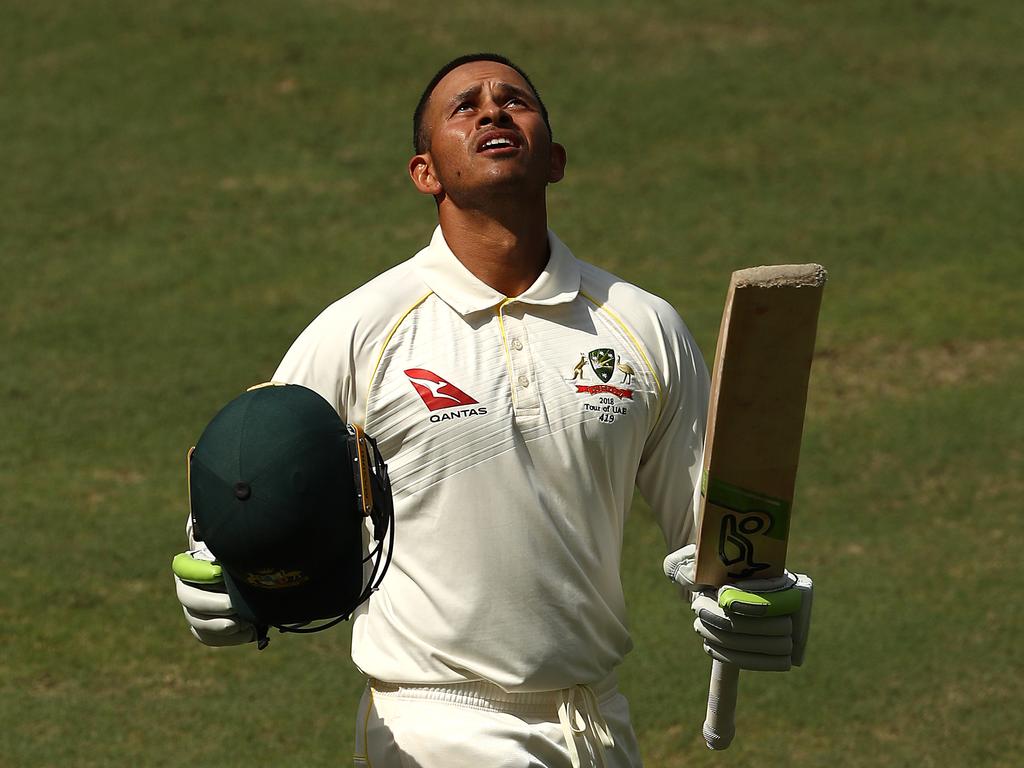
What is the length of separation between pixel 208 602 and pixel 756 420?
1.33 metres

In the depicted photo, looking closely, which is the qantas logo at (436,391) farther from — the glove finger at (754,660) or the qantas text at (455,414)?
the glove finger at (754,660)

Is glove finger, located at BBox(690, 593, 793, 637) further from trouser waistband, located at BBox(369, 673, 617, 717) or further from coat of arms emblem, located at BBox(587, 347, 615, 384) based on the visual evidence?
coat of arms emblem, located at BBox(587, 347, 615, 384)

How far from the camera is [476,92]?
3979 mm

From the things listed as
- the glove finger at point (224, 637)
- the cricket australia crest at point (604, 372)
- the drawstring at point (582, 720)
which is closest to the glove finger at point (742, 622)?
the drawstring at point (582, 720)

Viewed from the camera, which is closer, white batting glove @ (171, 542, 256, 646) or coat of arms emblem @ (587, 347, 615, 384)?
white batting glove @ (171, 542, 256, 646)

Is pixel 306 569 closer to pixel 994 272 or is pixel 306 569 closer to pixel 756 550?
pixel 756 550

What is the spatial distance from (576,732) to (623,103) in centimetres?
930

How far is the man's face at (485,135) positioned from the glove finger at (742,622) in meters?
1.12

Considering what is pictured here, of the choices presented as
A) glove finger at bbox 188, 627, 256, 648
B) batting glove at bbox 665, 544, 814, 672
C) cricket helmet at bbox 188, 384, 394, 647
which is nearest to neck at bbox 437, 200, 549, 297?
cricket helmet at bbox 188, 384, 394, 647

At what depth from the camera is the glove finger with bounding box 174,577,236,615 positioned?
3617 mm

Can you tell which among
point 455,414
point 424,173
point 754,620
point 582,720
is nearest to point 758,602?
point 754,620

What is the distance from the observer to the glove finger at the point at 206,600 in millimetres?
3617

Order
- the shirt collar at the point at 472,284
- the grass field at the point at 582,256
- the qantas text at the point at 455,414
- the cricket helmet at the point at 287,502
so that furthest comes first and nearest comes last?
1. the grass field at the point at 582,256
2. the shirt collar at the point at 472,284
3. the qantas text at the point at 455,414
4. the cricket helmet at the point at 287,502

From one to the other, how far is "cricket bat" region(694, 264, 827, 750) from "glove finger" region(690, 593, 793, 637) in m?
0.07
